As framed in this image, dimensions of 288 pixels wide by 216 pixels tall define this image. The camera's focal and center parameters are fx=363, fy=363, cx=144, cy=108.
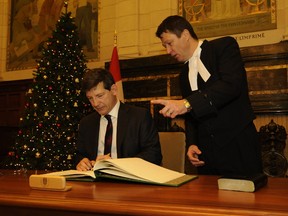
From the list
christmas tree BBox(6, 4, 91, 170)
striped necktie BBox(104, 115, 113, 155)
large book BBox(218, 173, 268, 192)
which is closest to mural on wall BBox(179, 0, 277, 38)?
christmas tree BBox(6, 4, 91, 170)

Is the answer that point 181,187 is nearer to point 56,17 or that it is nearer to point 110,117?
point 110,117

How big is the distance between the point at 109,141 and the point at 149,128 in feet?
0.97

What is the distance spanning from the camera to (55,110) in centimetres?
534

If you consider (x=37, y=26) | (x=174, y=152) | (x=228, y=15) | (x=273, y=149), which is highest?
(x=37, y=26)

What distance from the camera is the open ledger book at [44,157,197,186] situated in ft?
4.77

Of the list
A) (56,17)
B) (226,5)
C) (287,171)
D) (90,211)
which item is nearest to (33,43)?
(56,17)

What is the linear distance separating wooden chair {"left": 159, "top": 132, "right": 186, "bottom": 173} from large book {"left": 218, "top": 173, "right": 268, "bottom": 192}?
1257 mm

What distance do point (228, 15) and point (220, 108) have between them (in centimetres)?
392

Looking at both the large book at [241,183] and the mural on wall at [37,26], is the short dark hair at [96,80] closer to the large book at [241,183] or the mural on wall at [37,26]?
the large book at [241,183]

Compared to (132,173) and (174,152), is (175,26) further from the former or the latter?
(132,173)

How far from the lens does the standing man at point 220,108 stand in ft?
7.18

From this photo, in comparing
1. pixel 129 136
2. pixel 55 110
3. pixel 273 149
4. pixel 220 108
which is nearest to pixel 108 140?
pixel 129 136

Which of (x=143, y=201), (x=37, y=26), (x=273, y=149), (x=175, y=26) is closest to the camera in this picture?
(x=143, y=201)

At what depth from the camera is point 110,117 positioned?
2.65m
